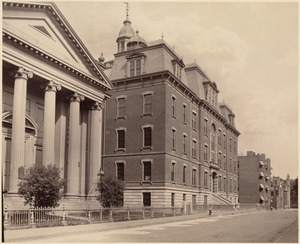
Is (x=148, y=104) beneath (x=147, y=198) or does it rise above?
above

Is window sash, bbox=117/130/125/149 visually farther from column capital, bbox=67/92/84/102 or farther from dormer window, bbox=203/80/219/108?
dormer window, bbox=203/80/219/108

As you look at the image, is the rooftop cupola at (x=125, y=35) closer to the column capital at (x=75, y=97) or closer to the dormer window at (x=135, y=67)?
the dormer window at (x=135, y=67)

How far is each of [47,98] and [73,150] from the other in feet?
15.3

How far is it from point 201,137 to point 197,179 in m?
5.12

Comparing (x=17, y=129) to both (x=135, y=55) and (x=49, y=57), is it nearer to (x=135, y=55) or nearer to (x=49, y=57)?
(x=49, y=57)

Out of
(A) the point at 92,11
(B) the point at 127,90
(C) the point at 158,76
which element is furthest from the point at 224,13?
(B) the point at 127,90

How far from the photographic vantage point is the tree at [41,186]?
23.6 m

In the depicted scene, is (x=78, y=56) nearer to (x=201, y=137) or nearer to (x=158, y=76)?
(x=158, y=76)

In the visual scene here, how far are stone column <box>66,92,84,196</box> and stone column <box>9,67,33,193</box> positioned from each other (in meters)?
5.60

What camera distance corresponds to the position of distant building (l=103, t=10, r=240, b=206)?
4197 centimetres

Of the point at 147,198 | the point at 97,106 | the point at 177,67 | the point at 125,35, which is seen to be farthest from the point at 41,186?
the point at 125,35

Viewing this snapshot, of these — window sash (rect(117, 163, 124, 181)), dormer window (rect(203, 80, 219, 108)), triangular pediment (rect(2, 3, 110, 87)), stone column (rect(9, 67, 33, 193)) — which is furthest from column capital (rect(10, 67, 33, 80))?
dormer window (rect(203, 80, 219, 108))

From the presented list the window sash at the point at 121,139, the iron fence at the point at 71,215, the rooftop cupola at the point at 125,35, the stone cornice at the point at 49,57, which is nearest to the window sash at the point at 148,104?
the window sash at the point at 121,139

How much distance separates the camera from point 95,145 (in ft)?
113
